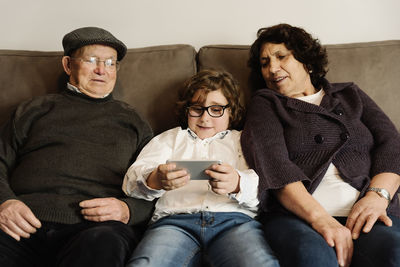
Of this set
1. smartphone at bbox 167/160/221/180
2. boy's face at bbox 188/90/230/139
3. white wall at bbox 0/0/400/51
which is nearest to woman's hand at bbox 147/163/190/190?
smartphone at bbox 167/160/221/180

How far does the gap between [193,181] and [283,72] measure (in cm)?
Answer: 58

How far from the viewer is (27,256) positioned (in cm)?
117

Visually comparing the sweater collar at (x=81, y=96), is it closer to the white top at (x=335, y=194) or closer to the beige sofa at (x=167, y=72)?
the beige sofa at (x=167, y=72)

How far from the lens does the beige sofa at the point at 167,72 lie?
5.39 feet

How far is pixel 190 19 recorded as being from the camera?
2012 mm

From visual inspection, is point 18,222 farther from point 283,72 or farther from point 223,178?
point 283,72

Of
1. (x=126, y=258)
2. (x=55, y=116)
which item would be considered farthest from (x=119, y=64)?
(x=126, y=258)

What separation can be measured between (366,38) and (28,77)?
1692 millimetres

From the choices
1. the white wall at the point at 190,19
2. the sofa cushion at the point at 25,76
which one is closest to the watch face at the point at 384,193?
the white wall at the point at 190,19

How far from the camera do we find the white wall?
198cm

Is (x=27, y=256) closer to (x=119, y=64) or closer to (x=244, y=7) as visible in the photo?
(x=119, y=64)

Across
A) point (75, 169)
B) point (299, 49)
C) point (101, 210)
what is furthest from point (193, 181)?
point (299, 49)

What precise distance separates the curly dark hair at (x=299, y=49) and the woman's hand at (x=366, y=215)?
56cm

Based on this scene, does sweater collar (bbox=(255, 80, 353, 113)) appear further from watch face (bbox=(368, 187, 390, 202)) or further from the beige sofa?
watch face (bbox=(368, 187, 390, 202))
